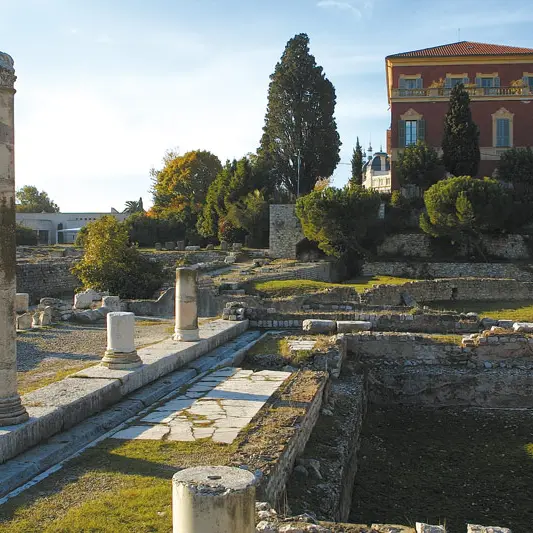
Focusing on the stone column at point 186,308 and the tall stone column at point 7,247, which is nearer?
the tall stone column at point 7,247

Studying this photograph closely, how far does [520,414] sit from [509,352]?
1352 millimetres

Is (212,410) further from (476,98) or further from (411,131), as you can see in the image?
(476,98)

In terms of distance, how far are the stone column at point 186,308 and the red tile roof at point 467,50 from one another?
34.7 meters

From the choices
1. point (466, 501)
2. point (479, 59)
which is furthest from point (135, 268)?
point (479, 59)

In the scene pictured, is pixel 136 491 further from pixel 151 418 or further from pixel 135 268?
pixel 135 268

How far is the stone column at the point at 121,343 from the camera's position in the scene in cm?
878

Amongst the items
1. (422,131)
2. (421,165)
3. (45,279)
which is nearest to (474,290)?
(421,165)

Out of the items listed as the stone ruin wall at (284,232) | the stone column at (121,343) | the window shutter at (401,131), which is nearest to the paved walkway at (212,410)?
the stone column at (121,343)

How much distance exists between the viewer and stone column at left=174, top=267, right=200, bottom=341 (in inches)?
456

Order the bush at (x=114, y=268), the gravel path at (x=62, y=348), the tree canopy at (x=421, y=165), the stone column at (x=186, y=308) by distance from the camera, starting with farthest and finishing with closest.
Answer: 1. the tree canopy at (x=421, y=165)
2. the bush at (x=114, y=268)
3. the stone column at (x=186, y=308)
4. the gravel path at (x=62, y=348)

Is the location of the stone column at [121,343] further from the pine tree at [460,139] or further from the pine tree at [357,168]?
the pine tree at [357,168]

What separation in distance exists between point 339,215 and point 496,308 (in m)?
11.8

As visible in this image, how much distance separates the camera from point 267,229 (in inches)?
1636

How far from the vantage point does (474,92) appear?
40969 mm
